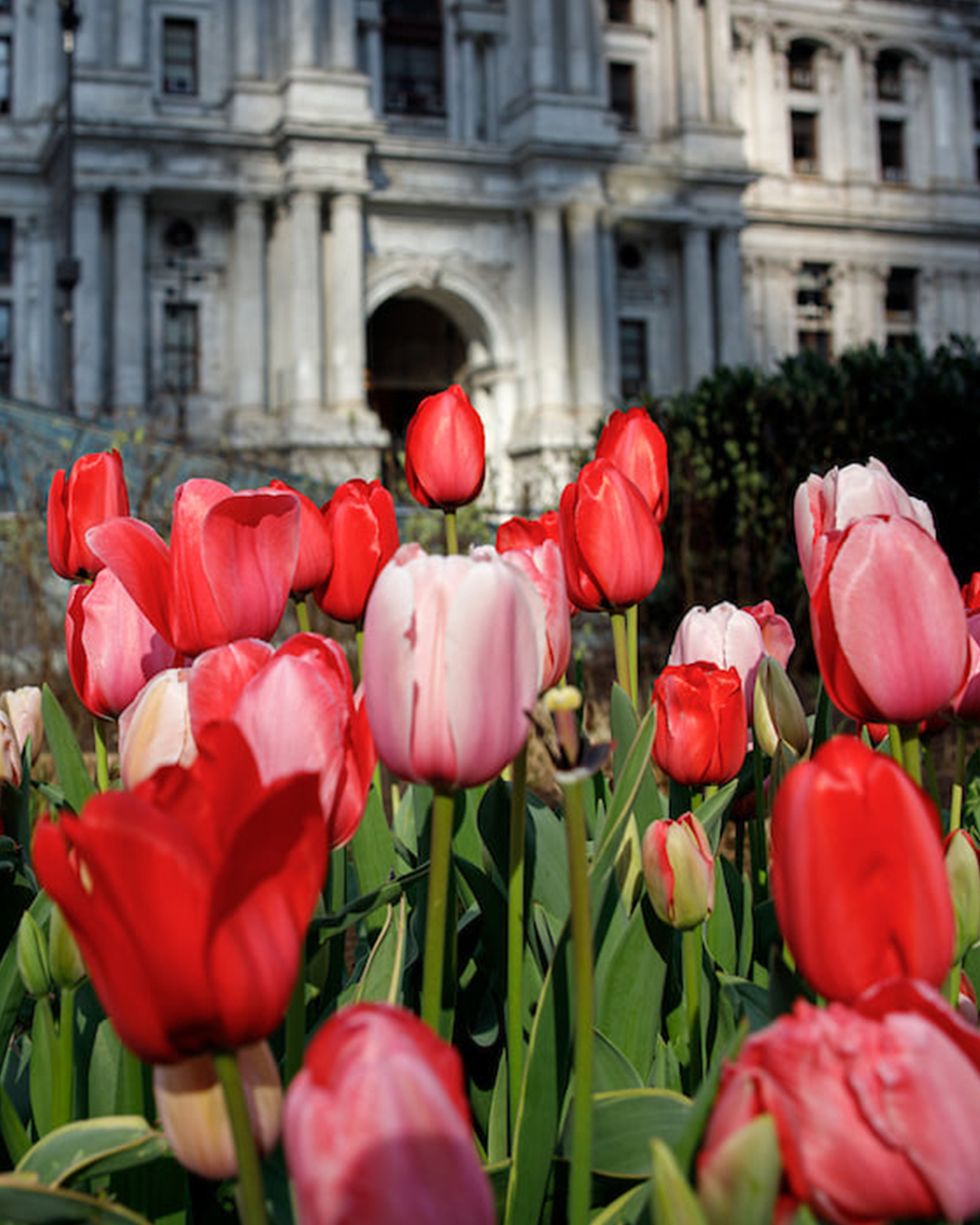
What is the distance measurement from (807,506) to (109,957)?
795mm

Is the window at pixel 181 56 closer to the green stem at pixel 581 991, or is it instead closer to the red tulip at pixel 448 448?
the red tulip at pixel 448 448

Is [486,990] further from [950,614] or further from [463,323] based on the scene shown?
[463,323]

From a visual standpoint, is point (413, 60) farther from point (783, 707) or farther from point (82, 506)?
point (783, 707)

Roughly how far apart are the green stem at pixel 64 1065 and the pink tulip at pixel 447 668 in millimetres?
398

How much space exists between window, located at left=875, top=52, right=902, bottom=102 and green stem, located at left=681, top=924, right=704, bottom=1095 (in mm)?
35881

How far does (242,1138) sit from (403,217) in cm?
2538

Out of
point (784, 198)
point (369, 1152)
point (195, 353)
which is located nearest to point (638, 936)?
point (369, 1152)

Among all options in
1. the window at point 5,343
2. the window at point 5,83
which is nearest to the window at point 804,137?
the window at point 5,83

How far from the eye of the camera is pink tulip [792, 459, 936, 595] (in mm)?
1129

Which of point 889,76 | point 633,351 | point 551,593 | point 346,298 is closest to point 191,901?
point 551,593

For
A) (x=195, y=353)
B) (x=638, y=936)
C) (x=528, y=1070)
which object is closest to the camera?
(x=528, y=1070)

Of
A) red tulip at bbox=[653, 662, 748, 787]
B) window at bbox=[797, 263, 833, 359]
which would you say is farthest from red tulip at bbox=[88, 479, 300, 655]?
window at bbox=[797, 263, 833, 359]

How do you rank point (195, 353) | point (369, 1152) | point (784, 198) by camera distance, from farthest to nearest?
1. point (784, 198)
2. point (195, 353)
3. point (369, 1152)

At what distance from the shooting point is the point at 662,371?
27438mm
